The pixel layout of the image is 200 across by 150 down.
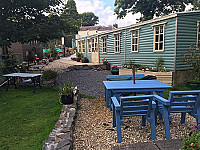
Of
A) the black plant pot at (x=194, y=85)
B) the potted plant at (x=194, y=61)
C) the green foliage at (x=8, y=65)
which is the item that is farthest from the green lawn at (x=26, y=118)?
the potted plant at (x=194, y=61)

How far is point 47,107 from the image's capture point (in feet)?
17.1

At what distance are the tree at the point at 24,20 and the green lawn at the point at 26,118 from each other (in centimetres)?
396

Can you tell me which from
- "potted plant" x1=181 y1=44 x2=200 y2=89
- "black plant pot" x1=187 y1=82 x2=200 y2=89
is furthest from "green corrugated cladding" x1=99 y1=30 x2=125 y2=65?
"black plant pot" x1=187 y1=82 x2=200 y2=89

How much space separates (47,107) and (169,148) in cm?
374

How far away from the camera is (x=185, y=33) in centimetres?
847

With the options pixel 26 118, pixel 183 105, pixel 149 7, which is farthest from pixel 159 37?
pixel 149 7

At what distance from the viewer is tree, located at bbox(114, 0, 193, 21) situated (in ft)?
73.7

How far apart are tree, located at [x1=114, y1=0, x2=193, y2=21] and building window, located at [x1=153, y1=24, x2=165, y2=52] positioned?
48.6 feet

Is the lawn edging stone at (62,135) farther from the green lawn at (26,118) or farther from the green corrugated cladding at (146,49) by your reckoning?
A: the green corrugated cladding at (146,49)

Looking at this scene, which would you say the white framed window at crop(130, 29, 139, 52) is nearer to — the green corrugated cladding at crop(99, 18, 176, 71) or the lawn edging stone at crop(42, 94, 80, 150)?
the green corrugated cladding at crop(99, 18, 176, 71)

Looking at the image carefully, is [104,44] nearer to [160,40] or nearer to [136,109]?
[160,40]

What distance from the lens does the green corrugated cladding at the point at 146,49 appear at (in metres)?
8.66

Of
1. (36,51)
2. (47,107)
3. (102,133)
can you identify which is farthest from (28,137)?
(36,51)

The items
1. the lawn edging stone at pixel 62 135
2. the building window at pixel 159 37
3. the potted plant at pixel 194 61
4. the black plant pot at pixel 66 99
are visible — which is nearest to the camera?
the lawn edging stone at pixel 62 135
